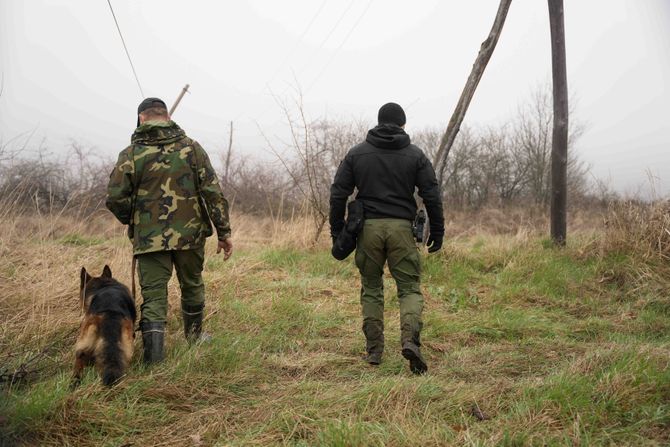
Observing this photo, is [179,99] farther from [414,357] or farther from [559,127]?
[414,357]

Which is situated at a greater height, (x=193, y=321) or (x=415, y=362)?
(x=193, y=321)

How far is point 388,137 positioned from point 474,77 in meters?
4.33

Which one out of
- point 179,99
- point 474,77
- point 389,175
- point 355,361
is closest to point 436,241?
point 389,175

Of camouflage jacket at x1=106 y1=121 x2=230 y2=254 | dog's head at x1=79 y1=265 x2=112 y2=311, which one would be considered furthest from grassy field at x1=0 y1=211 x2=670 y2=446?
camouflage jacket at x1=106 y1=121 x2=230 y2=254

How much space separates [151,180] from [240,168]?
17429 mm

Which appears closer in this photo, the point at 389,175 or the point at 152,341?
the point at 152,341

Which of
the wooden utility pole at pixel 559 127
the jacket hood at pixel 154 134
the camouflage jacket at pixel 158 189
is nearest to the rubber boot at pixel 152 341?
the camouflage jacket at pixel 158 189

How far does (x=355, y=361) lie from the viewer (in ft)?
12.6

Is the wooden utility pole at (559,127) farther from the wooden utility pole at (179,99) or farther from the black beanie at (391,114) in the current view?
the wooden utility pole at (179,99)

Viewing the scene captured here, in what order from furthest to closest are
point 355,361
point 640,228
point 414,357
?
1. point 640,228
2. point 355,361
3. point 414,357

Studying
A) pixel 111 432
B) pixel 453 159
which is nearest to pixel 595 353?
pixel 111 432

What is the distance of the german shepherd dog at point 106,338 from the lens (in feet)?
9.32

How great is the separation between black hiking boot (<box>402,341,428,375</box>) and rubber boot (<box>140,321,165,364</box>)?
1.64m

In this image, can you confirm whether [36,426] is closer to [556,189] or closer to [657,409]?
[657,409]
